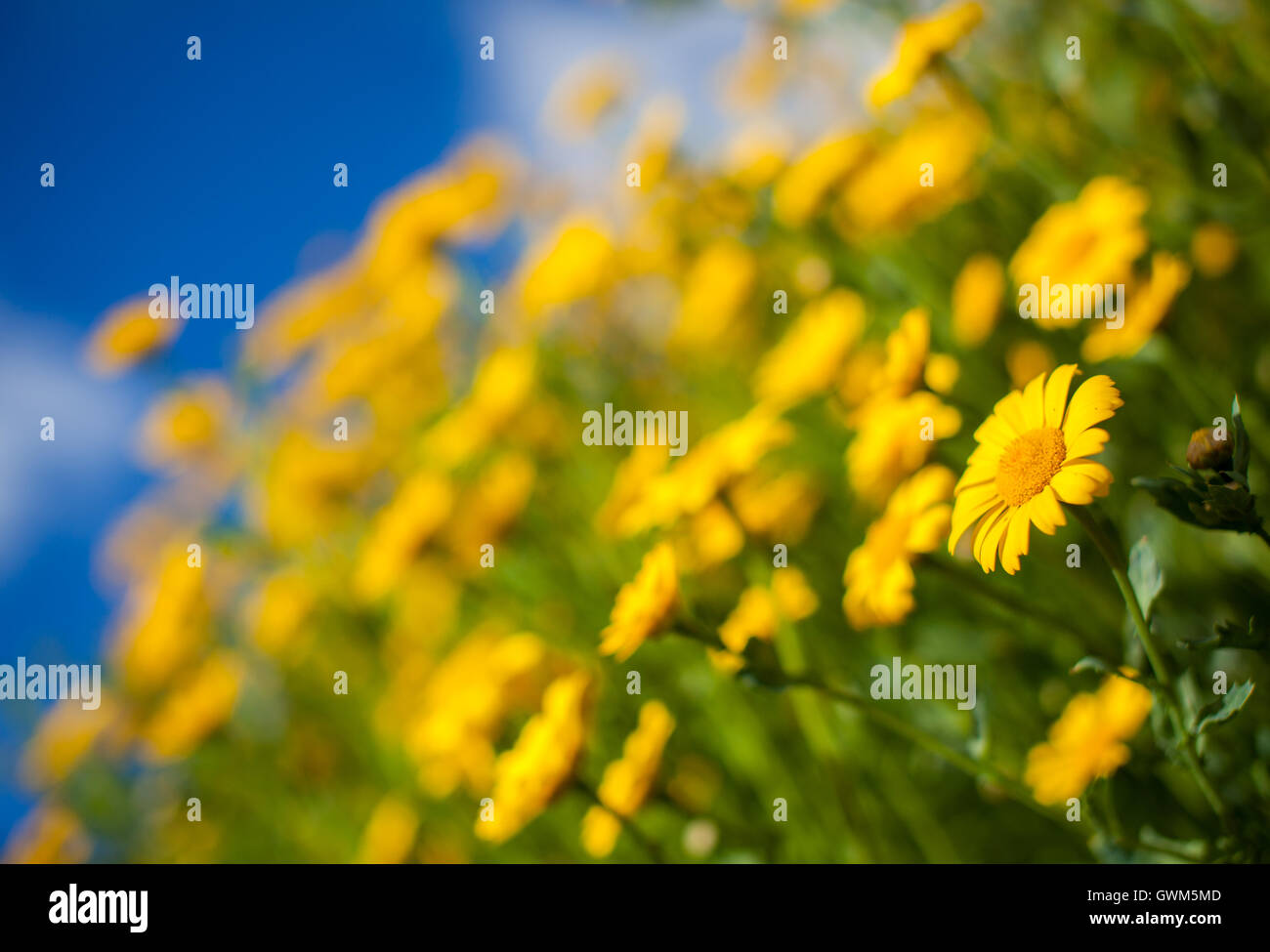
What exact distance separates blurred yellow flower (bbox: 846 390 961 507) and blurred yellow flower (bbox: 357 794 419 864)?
1.04 metres

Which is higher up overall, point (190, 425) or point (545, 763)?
point (190, 425)

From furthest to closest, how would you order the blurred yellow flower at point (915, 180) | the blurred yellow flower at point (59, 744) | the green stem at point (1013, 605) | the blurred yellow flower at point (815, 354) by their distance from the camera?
the blurred yellow flower at point (59, 744), the blurred yellow flower at point (915, 180), the blurred yellow flower at point (815, 354), the green stem at point (1013, 605)

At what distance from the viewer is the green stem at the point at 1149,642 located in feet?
2.09

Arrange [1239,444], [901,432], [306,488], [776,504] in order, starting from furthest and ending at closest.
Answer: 1. [306,488]
2. [776,504]
3. [901,432]
4. [1239,444]

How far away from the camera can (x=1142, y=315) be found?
3.14 ft

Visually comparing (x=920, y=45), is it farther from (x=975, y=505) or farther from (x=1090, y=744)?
(x=1090, y=744)

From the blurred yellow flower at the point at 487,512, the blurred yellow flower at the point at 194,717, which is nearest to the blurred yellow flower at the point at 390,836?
the blurred yellow flower at the point at 194,717

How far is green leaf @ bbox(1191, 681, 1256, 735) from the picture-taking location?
2.06ft

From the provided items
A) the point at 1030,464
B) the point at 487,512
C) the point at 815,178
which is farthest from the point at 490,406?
the point at 1030,464

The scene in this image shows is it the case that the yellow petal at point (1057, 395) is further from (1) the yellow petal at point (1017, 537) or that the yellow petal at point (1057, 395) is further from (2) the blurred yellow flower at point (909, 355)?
(2) the blurred yellow flower at point (909, 355)

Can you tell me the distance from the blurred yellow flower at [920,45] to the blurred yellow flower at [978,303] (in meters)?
0.31

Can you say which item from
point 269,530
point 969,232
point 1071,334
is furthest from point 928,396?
point 269,530

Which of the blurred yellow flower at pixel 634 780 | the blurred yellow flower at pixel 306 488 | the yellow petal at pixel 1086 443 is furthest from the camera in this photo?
the blurred yellow flower at pixel 306 488

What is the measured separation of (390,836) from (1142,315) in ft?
4.54
